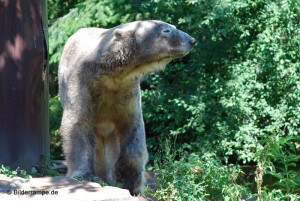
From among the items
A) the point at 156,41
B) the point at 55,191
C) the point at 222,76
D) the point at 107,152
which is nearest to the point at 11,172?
the point at 55,191

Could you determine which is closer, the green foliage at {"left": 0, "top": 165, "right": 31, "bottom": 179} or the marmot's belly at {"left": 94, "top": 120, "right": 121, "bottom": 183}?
the green foliage at {"left": 0, "top": 165, "right": 31, "bottom": 179}

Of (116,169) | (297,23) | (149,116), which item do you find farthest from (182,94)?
(116,169)

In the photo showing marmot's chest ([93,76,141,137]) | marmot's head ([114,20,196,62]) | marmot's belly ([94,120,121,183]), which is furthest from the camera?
marmot's belly ([94,120,121,183])

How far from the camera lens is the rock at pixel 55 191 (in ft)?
14.5

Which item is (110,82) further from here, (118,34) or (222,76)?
(222,76)

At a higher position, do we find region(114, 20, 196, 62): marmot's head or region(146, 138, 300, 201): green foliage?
region(114, 20, 196, 62): marmot's head

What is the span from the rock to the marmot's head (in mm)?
1432

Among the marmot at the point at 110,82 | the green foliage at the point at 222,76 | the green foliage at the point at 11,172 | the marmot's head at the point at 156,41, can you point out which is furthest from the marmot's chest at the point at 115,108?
the green foliage at the point at 222,76

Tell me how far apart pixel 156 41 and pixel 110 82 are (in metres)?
0.57

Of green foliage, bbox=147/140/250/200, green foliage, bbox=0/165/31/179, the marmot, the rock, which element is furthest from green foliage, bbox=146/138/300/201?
green foliage, bbox=0/165/31/179

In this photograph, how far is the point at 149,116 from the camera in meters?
11.1

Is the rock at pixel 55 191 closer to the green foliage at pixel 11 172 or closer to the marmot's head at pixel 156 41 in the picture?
the green foliage at pixel 11 172

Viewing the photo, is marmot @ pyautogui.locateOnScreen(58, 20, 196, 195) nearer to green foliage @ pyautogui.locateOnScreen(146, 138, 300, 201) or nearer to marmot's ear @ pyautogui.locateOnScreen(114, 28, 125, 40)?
marmot's ear @ pyautogui.locateOnScreen(114, 28, 125, 40)

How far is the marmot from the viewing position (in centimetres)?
565
